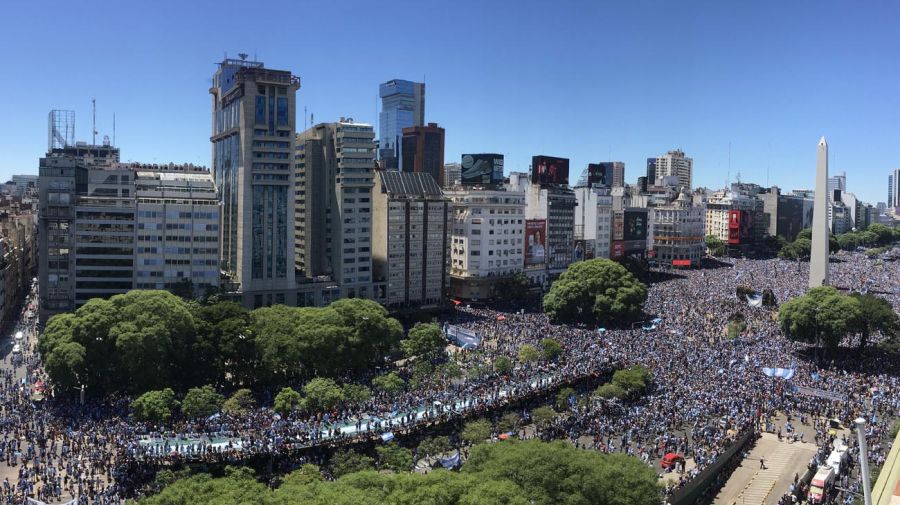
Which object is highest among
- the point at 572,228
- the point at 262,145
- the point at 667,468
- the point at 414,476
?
the point at 262,145

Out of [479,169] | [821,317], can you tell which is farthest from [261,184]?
[821,317]

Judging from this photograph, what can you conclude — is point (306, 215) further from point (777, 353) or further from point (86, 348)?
point (777, 353)

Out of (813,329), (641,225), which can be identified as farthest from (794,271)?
(813,329)

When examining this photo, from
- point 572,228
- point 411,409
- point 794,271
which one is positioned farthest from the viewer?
point 794,271

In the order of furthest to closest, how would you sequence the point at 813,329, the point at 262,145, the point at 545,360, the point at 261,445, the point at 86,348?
the point at 262,145, the point at 813,329, the point at 545,360, the point at 86,348, the point at 261,445

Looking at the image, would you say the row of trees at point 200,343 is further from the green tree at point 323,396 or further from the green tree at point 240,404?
the green tree at point 323,396

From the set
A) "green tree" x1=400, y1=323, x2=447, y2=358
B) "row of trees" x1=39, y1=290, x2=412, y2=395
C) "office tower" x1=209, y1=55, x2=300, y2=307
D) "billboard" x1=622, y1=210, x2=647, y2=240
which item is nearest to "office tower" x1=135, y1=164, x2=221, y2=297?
"office tower" x1=209, y1=55, x2=300, y2=307

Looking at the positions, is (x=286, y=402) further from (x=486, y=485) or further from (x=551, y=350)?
(x=551, y=350)
